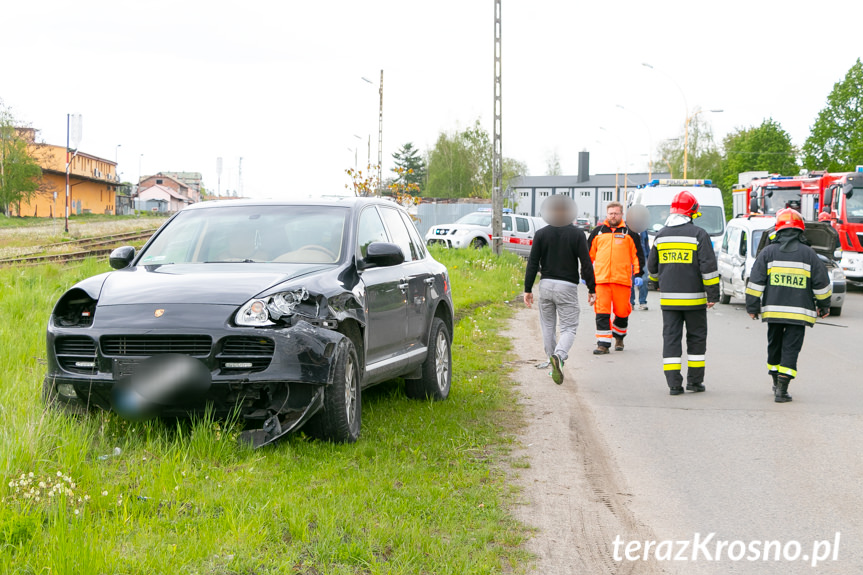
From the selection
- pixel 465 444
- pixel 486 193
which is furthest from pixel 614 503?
pixel 486 193

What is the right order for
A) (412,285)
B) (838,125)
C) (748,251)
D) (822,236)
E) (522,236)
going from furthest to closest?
(838,125) < (522,236) < (822,236) < (748,251) < (412,285)

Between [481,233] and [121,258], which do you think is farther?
[481,233]

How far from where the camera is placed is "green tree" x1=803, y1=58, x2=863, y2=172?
64875mm

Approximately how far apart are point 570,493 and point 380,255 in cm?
221

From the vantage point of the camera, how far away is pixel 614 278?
12250 mm

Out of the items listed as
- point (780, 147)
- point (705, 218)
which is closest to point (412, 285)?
point (705, 218)

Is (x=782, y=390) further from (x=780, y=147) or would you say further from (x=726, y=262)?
(x=780, y=147)

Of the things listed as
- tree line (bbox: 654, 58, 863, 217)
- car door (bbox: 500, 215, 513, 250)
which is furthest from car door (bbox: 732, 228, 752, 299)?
tree line (bbox: 654, 58, 863, 217)

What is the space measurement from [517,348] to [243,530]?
8.57 meters

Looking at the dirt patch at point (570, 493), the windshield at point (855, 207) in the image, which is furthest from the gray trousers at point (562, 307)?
the windshield at point (855, 207)

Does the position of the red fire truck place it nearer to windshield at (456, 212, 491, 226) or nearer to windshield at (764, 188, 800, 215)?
windshield at (764, 188, 800, 215)

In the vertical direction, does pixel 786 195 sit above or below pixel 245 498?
above

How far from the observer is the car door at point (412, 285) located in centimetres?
746

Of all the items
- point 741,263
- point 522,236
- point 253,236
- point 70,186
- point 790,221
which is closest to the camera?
point 253,236
